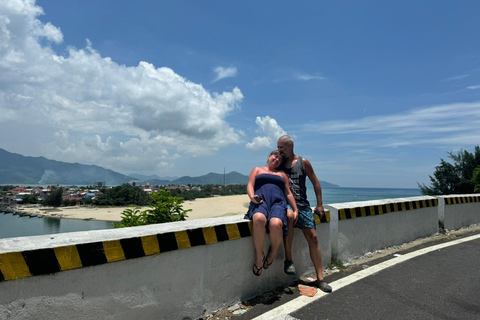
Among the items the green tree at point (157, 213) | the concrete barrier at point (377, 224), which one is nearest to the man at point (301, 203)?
the concrete barrier at point (377, 224)

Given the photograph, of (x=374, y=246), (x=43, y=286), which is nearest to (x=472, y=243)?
(x=374, y=246)

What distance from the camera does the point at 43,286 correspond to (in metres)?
2.15

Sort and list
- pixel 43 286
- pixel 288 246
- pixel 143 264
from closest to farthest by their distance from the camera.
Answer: pixel 43 286 < pixel 143 264 < pixel 288 246

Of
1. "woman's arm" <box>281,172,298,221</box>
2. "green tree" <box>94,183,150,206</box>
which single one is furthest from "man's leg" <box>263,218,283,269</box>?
"green tree" <box>94,183,150,206</box>

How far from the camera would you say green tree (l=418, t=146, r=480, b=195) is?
3044 centimetres

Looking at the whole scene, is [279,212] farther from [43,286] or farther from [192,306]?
[43,286]

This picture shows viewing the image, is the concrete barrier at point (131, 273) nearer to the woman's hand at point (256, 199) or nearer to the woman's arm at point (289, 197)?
the woman's hand at point (256, 199)

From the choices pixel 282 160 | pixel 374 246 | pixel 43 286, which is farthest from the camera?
pixel 374 246

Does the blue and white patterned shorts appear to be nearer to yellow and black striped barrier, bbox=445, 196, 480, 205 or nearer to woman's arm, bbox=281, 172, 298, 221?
woman's arm, bbox=281, 172, 298, 221

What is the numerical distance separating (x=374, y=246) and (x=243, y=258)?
3405mm

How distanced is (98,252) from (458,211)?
911 centimetres

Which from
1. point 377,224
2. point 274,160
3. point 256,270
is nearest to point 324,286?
point 256,270

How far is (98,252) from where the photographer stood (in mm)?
2398

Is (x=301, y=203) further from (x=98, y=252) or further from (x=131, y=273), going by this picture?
(x=98, y=252)
